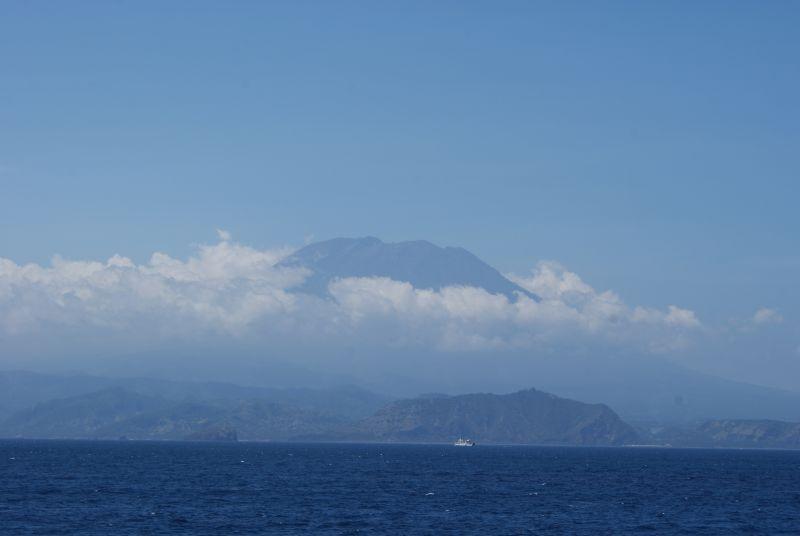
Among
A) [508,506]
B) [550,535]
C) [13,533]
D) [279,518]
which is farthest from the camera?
[508,506]

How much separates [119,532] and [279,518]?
23240 millimetres

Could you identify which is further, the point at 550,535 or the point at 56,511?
the point at 56,511

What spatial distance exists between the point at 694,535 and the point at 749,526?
16.0 meters

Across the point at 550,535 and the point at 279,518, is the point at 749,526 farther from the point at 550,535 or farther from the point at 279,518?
the point at 279,518

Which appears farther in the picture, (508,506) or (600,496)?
(600,496)

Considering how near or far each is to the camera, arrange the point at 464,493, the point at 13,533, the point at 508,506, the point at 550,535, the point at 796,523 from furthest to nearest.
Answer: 1. the point at 464,493
2. the point at 508,506
3. the point at 796,523
4. the point at 550,535
5. the point at 13,533

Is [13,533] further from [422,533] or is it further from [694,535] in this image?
[694,535]

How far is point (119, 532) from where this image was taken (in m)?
123

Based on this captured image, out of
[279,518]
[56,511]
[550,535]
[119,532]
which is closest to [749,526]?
[550,535]

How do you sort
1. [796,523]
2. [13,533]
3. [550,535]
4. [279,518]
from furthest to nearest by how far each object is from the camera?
[796,523], [279,518], [550,535], [13,533]

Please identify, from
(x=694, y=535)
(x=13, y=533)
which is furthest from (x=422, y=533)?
(x=13, y=533)

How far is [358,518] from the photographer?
142000 mm

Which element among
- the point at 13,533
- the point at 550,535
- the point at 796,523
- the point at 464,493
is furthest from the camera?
the point at 464,493

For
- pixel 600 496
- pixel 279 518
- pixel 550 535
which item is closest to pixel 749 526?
pixel 550 535
